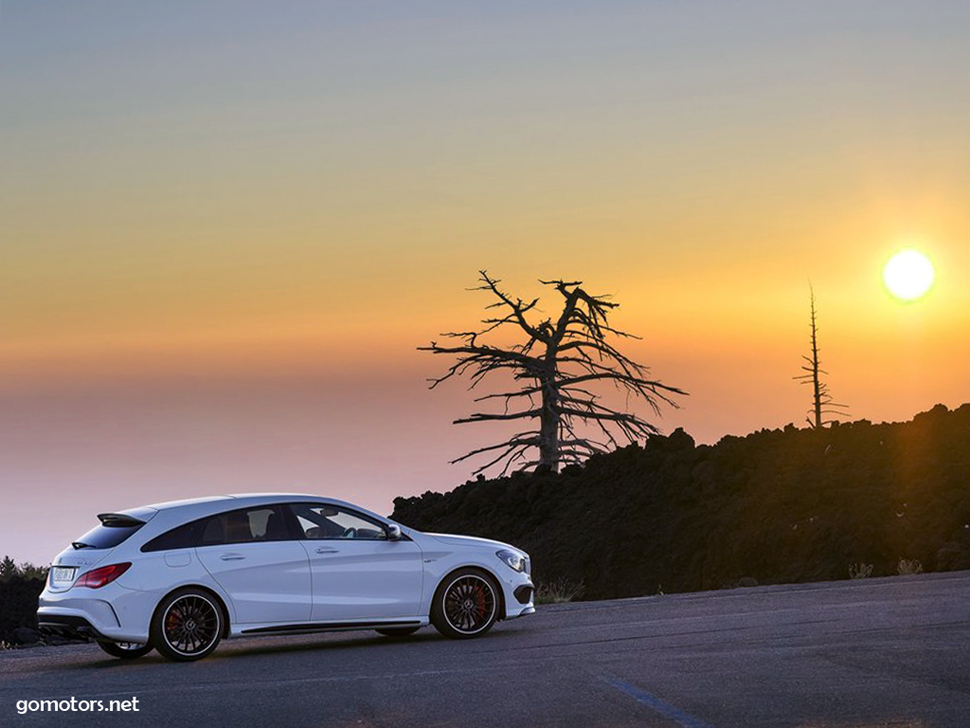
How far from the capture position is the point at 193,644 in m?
15.2

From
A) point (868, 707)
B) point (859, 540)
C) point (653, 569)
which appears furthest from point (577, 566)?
point (868, 707)

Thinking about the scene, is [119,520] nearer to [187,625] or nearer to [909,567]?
[187,625]

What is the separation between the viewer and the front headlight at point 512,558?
16.7m

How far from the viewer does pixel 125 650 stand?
15.9 meters

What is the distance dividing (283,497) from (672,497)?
71.7ft

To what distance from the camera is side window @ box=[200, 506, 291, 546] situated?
51.3 feet

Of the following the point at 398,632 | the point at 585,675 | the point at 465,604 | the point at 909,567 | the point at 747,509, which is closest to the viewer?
the point at 585,675

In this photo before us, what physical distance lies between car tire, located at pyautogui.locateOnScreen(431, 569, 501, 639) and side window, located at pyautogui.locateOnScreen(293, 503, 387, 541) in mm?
920

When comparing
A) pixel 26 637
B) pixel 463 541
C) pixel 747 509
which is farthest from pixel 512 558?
pixel 747 509

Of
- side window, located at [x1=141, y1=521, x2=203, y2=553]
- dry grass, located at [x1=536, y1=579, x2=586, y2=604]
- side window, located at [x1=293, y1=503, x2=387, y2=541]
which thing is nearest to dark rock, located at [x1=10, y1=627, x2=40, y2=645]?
dry grass, located at [x1=536, y1=579, x2=586, y2=604]

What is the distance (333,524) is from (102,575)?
2.50m

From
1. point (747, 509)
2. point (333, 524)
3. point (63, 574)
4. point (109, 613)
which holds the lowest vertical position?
point (109, 613)

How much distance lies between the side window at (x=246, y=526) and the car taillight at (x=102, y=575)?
2.91ft

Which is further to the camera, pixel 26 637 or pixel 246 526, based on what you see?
pixel 26 637
